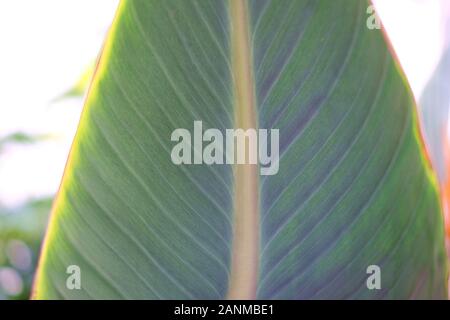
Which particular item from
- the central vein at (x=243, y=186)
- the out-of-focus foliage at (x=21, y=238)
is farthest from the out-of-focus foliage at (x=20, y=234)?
the central vein at (x=243, y=186)

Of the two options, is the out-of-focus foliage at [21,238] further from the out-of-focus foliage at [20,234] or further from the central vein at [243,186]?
the central vein at [243,186]

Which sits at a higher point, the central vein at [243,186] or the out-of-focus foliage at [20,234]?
the out-of-focus foliage at [20,234]

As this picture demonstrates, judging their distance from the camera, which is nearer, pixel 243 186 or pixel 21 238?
pixel 243 186

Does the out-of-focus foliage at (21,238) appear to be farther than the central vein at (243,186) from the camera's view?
Yes

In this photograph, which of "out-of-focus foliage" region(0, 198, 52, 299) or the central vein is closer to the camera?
the central vein

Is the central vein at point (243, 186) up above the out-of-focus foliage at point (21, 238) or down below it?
below

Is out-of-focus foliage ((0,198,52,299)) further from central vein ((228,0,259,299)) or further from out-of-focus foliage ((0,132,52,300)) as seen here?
central vein ((228,0,259,299))

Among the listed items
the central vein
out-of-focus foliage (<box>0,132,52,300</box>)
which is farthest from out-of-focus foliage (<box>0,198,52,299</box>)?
the central vein

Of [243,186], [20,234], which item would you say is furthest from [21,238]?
[243,186]

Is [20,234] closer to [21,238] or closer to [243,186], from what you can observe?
[21,238]
